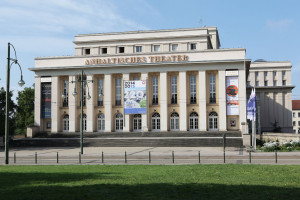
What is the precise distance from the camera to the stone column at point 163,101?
50469 millimetres

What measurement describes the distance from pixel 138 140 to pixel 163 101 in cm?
944

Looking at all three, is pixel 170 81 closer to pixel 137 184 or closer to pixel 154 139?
pixel 154 139

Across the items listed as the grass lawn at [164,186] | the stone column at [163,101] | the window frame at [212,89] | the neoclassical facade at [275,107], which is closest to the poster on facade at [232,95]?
the window frame at [212,89]

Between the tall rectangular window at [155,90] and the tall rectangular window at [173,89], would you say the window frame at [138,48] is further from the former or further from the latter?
the tall rectangular window at [173,89]

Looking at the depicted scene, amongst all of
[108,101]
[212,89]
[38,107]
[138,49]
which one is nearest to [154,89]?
[108,101]

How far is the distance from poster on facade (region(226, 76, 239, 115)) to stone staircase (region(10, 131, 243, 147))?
3.83 m

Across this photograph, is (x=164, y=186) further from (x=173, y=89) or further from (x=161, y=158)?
(x=173, y=89)

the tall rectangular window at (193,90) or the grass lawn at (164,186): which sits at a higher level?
the tall rectangular window at (193,90)

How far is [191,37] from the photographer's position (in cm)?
5612

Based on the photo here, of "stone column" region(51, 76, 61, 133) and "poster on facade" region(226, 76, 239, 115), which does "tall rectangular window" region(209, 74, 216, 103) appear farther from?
"stone column" region(51, 76, 61, 133)

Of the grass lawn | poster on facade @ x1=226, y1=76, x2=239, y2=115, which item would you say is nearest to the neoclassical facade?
poster on facade @ x1=226, y1=76, x2=239, y2=115

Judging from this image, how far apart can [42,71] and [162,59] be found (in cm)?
1914

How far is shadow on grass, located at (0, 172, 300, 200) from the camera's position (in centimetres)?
1011

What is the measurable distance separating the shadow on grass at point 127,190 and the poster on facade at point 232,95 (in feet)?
123
